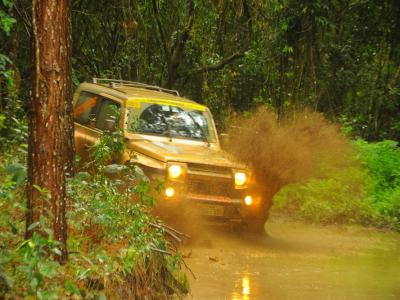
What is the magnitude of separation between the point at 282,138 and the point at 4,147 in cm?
376

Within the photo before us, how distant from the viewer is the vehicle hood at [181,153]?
32.1ft

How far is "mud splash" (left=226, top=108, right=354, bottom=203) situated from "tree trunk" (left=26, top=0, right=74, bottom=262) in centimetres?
532

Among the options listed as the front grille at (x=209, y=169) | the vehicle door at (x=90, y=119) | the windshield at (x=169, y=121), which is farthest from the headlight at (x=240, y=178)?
the vehicle door at (x=90, y=119)

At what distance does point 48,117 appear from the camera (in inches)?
217

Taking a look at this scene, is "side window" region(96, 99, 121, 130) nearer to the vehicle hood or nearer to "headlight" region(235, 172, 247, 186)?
the vehicle hood

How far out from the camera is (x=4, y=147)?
9719 mm

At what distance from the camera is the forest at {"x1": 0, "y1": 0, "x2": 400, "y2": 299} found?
5.54m

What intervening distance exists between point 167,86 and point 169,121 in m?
8.90

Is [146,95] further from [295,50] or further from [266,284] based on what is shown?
[295,50]

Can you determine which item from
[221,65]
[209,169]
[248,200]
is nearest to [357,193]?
[248,200]

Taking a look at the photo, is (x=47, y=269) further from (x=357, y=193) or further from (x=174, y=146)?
(x=357, y=193)

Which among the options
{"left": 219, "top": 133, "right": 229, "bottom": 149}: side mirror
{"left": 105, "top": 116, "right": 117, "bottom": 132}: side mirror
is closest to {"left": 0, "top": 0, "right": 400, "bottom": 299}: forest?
{"left": 105, "top": 116, "right": 117, "bottom": 132}: side mirror

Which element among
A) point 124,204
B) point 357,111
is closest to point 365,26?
point 357,111

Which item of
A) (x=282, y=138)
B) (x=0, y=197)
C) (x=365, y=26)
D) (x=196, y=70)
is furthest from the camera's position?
(x=196, y=70)
